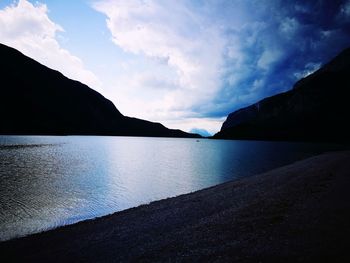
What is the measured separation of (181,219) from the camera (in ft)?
47.6

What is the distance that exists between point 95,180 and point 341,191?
1136 inches

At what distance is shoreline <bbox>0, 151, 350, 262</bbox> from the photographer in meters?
8.47

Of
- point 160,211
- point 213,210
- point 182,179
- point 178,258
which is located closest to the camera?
point 178,258

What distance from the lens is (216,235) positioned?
1070 cm

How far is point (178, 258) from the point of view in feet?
29.2

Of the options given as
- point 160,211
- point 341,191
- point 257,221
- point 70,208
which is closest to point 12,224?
point 70,208

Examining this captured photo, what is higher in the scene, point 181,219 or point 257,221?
point 257,221

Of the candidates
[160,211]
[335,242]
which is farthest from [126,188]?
[335,242]

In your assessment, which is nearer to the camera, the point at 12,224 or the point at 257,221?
the point at 257,221

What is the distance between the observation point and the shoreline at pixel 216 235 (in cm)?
847

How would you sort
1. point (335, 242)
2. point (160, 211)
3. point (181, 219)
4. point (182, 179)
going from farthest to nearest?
point (182, 179), point (160, 211), point (181, 219), point (335, 242)

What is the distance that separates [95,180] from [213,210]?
22.7 m

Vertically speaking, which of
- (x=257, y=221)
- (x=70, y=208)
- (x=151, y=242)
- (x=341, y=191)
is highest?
(x=341, y=191)

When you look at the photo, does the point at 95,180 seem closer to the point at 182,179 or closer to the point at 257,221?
the point at 182,179
